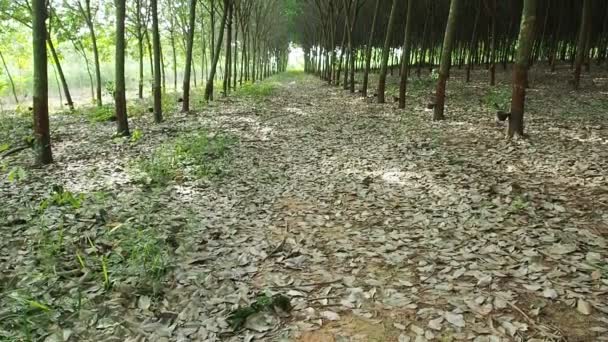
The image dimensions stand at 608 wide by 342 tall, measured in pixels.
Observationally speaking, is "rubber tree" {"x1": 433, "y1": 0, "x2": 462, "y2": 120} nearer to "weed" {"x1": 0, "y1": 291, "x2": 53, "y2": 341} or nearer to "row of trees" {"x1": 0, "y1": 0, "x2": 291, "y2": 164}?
"row of trees" {"x1": 0, "y1": 0, "x2": 291, "y2": 164}

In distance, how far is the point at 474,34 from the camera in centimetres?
2178

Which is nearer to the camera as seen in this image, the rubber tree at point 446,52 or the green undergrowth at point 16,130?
the rubber tree at point 446,52

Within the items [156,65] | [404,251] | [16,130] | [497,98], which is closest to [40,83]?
[156,65]

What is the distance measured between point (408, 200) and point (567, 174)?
8.76 feet

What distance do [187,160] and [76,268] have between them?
173 inches

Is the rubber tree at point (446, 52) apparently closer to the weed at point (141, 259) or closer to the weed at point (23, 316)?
the weed at point (141, 259)

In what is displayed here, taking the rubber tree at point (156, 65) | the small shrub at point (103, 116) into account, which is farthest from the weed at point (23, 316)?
the small shrub at point (103, 116)

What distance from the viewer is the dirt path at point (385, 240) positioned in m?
3.53

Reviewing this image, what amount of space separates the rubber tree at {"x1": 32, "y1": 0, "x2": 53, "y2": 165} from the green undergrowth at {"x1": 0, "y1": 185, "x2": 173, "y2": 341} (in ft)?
11.5

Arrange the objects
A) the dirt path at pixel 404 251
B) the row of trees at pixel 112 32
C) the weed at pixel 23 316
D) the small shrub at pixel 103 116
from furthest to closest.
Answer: the small shrub at pixel 103 116, the row of trees at pixel 112 32, the dirt path at pixel 404 251, the weed at pixel 23 316

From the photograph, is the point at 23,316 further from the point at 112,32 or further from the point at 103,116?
the point at 112,32

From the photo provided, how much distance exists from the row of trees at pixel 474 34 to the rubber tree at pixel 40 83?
949 centimetres

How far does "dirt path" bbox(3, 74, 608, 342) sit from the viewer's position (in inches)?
139

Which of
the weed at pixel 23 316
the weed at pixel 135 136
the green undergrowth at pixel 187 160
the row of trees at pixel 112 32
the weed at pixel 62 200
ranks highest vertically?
the row of trees at pixel 112 32
